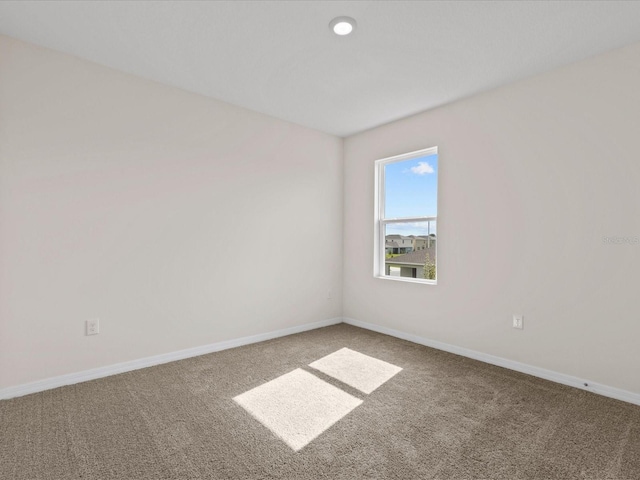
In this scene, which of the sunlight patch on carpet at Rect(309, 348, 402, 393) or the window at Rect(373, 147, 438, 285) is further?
the window at Rect(373, 147, 438, 285)

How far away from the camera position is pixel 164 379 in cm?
271

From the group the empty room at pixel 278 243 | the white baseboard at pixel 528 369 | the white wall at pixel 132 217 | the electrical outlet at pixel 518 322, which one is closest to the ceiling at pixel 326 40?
the empty room at pixel 278 243

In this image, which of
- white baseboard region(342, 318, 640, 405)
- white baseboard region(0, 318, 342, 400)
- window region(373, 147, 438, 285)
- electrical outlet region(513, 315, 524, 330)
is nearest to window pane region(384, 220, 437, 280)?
window region(373, 147, 438, 285)

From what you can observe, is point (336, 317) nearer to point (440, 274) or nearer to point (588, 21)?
point (440, 274)

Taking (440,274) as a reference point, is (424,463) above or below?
below

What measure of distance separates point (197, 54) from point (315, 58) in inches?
35.2

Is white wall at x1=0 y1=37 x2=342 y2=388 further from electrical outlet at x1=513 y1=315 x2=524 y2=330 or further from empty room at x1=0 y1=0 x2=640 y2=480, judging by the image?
electrical outlet at x1=513 y1=315 x2=524 y2=330

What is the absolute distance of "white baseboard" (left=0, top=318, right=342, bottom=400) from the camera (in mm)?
2424

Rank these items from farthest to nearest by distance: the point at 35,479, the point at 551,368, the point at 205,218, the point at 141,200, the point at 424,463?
the point at 205,218, the point at 141,200, the point at 551,368, the point at 424,463, the point at 35,479

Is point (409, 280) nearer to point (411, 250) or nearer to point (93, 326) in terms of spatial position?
point (411, 250)

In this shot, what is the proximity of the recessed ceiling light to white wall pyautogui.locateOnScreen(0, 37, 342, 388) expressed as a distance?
3.62 feet

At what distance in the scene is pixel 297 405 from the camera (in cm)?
231

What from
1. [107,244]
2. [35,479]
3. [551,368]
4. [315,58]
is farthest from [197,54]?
[551,368]

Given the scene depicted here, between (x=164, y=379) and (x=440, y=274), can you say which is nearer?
(x=164, y=379)
